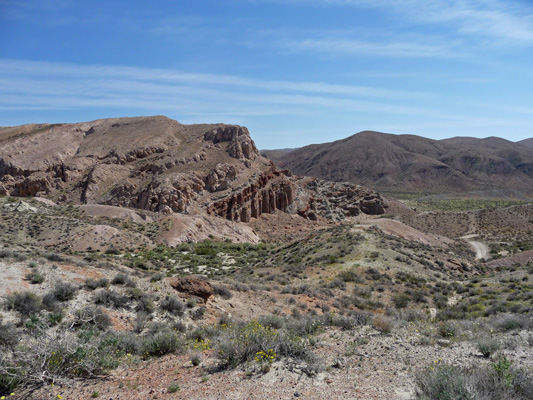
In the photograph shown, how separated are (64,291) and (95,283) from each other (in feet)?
Result: 4.61

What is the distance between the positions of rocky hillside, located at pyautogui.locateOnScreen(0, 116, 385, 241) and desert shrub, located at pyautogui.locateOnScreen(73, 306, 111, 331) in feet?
92.5

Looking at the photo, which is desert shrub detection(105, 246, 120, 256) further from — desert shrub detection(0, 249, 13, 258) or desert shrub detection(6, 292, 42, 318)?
desert shrub detection(6, 292, 42, 318)

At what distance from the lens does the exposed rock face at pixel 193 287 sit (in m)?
13.6

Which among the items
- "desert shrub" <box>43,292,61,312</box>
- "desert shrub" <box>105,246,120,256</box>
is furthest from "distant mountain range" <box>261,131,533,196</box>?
"desert shrub" <box>43,292,61,312</box>

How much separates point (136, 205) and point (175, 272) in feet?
90.3

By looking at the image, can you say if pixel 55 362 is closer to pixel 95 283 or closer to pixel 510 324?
pixel 95 283

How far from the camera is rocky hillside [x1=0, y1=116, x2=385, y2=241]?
47500 mm

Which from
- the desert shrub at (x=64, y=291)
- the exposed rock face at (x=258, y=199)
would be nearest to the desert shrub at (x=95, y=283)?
the desert shrub at (x=64, y=291)

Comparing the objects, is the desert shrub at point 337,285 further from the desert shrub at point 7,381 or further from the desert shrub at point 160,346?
the desert shrub at point 7,381

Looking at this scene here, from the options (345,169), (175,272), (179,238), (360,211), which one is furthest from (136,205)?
(345,169)

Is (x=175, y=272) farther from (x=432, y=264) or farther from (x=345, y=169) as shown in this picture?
(x=345, y=169)

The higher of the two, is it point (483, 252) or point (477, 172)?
point (477, 172)

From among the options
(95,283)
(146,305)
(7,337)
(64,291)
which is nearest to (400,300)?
(146,305)

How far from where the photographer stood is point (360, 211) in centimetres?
7006
